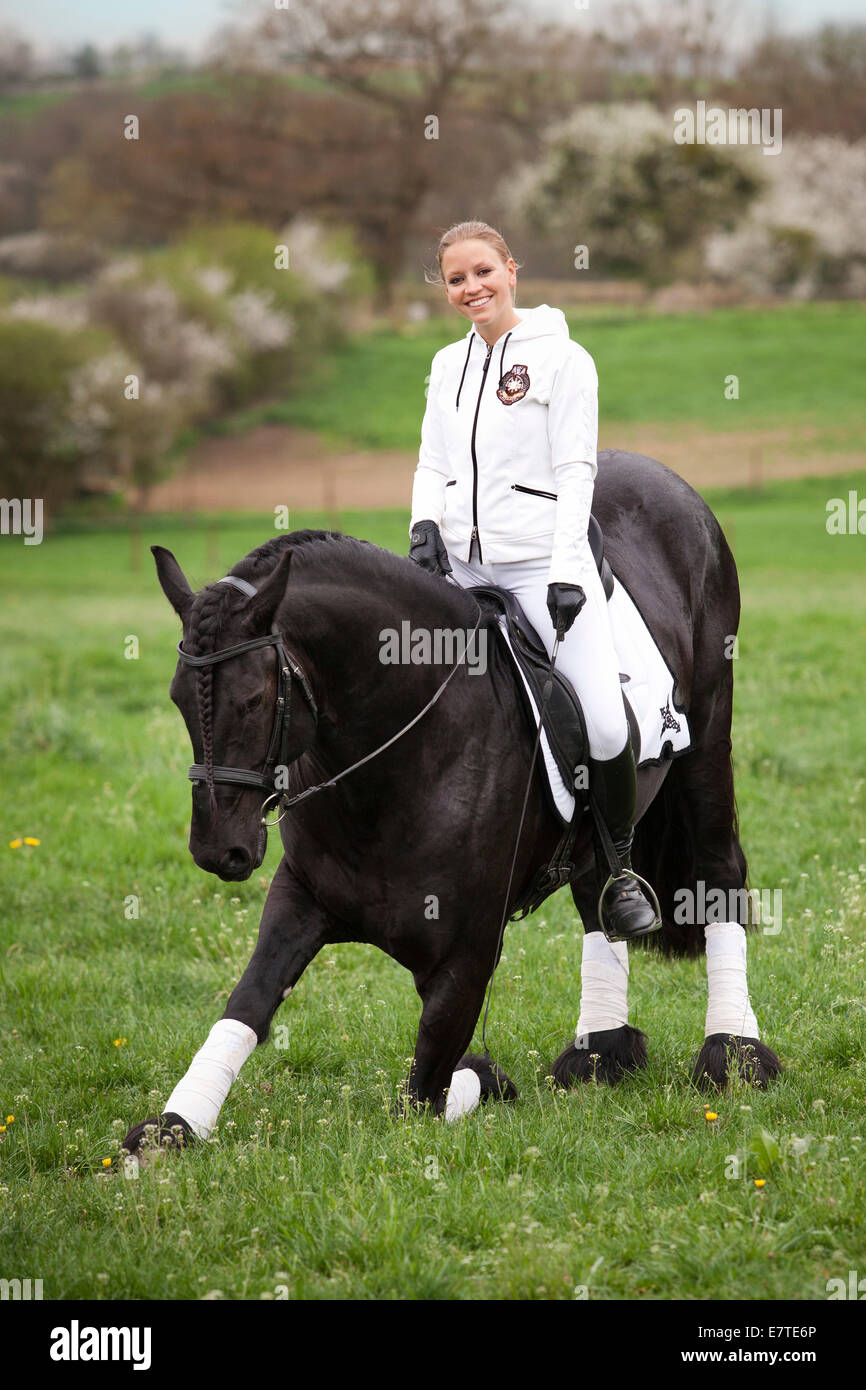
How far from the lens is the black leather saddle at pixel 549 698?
5000 mm

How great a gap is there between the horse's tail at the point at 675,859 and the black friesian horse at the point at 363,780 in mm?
1026

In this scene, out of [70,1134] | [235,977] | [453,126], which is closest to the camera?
[70,1134]

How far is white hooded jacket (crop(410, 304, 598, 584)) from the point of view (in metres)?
4.86

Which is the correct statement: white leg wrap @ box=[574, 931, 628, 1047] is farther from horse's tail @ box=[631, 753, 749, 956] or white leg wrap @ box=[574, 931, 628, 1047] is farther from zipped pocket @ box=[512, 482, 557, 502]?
zipped pocket @ box=[512, 482, 557, 502]

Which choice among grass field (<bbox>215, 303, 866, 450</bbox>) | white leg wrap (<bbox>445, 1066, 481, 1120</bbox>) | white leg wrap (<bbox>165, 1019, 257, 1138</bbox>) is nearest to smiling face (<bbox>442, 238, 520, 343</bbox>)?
white leg wrap (<bbox>165, 1019, 257, 1138</bbox>)

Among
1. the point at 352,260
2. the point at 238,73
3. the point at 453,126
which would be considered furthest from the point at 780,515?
the point at 238,73

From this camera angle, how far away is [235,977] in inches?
275

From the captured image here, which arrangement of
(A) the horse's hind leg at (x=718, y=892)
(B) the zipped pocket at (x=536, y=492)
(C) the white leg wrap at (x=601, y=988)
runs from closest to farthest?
(B) the zipped pocket at (x=536, y=492)
(A) the horse's hind leg at (x=718, y=892)
(C) the white leg wrap at (x=601, y=988)

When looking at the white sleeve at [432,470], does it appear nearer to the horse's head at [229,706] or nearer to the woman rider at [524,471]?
the woman rider at [524,471]

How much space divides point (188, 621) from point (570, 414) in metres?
1.63

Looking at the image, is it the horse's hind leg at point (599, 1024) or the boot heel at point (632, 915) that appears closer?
the boot heel at point (632, 915)

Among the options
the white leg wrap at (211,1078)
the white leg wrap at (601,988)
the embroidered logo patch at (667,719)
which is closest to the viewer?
the white leg wrap at (211,1078)

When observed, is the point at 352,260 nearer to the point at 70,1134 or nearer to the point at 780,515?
the point at 780,515

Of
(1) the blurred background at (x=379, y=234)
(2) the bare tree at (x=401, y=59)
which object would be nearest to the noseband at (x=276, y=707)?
(1) the blurred background at (x=379, y=234)
